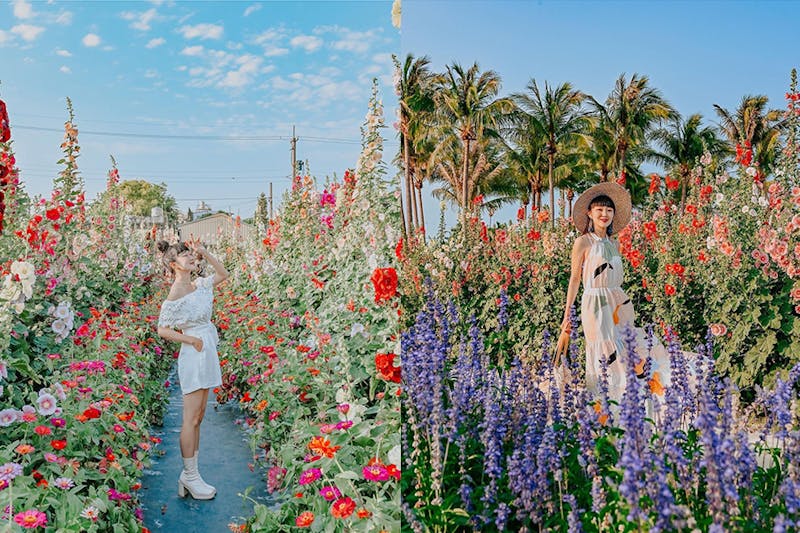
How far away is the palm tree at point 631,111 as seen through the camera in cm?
1041

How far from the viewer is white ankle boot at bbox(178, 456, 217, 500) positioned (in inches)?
134

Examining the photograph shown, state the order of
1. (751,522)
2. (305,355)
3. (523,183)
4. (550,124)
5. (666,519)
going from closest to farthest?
(666,519) → (751,522) → (305,355) → (550,124) → (523,183)

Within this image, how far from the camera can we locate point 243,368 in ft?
16.6

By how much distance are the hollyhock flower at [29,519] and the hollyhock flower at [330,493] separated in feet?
2.73

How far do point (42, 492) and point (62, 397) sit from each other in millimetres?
701

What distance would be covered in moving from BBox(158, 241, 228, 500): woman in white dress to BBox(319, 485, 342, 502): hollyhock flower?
49.4 inches

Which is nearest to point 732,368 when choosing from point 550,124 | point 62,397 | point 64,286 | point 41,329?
point 62,397

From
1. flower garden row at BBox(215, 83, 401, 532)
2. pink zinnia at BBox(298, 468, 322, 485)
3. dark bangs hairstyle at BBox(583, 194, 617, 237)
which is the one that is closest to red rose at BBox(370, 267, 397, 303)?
flower garden row at BBox(215, 83, 401, 532)

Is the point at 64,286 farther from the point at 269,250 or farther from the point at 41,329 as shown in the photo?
the point at 269,250

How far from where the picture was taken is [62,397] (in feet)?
9.46

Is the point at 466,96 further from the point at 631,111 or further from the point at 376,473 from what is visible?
the point at 376,473

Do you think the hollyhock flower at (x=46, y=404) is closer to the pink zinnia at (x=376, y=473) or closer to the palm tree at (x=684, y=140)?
the pink zinnia at (x=376, y=473)

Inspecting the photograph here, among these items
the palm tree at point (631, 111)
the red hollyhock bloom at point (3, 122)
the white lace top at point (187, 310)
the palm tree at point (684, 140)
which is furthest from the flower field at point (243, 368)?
the palm tree at point (684, 140)

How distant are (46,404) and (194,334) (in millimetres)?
863
